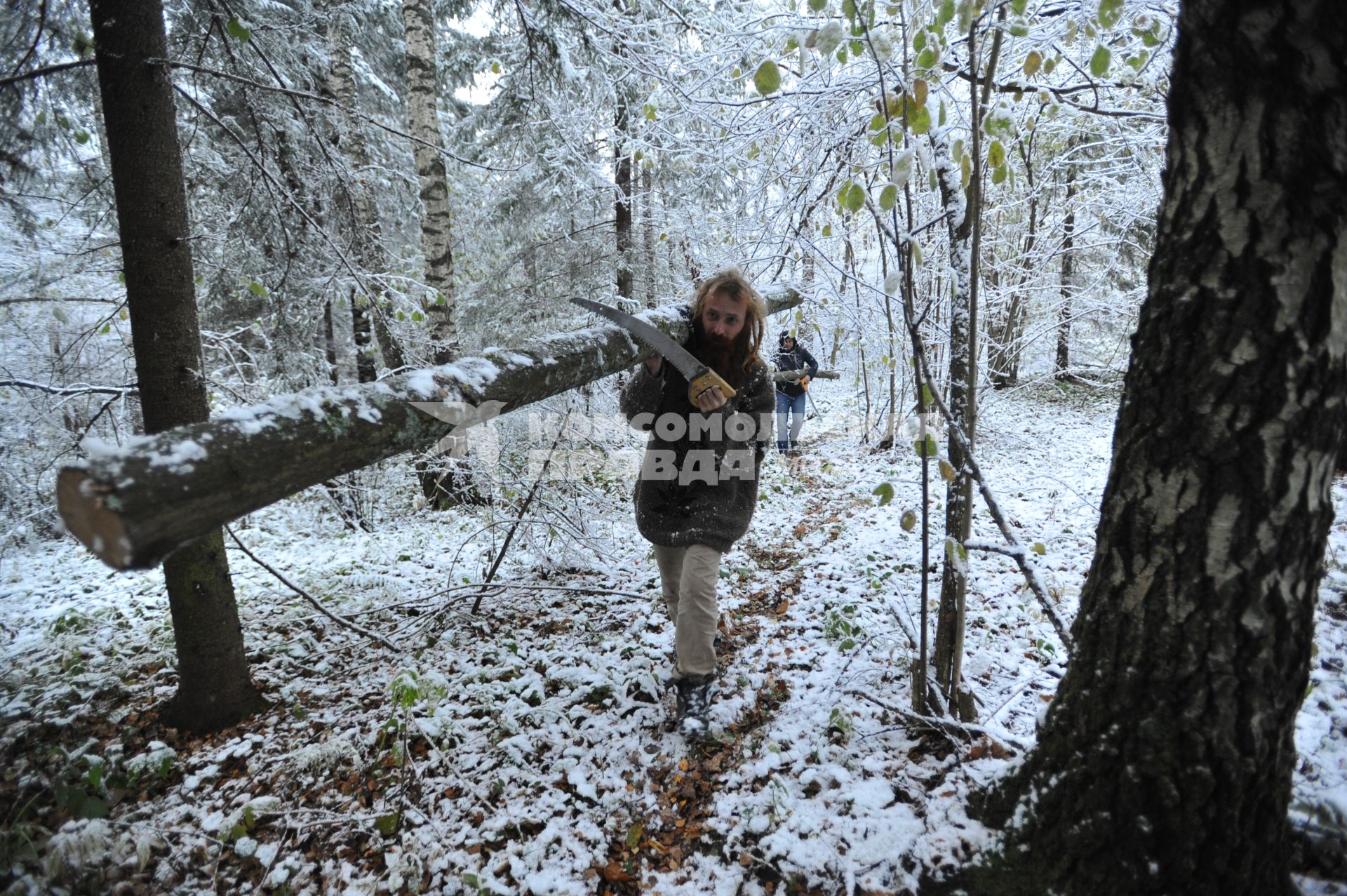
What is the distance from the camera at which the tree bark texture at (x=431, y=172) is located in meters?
6.07

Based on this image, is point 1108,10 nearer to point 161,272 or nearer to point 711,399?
point 711,399

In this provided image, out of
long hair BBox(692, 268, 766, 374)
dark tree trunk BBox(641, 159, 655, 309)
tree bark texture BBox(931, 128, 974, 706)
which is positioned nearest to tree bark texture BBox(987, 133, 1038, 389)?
tree bark texture BBox(931, 128, 974, 706)

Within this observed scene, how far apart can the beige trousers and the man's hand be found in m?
0.81

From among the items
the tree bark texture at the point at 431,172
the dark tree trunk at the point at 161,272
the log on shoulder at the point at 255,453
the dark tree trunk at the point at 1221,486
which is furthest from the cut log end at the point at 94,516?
the tree bark texture at the point at 431,172

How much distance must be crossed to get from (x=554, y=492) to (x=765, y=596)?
2.03 m

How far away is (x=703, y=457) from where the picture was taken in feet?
10.4

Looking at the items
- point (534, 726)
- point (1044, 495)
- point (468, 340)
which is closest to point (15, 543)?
point (534, 726)

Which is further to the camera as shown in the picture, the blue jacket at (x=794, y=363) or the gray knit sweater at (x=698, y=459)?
the blue jacket at (x=794, y=363)

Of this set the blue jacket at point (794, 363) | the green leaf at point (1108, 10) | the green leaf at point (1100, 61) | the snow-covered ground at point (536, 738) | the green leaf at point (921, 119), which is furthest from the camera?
the blue jacket at point (794, 363)

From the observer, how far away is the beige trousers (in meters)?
3.02

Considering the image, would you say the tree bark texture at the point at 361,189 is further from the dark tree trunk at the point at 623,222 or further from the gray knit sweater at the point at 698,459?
the dark tree trunk at the point at 623,222

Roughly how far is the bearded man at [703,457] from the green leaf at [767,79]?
3.61 ft

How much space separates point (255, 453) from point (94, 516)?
1.05 ft

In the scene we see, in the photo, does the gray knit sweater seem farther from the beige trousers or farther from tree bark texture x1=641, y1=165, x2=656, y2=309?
tree bark texture x1=641, y1=165, x2=656, y2=309
